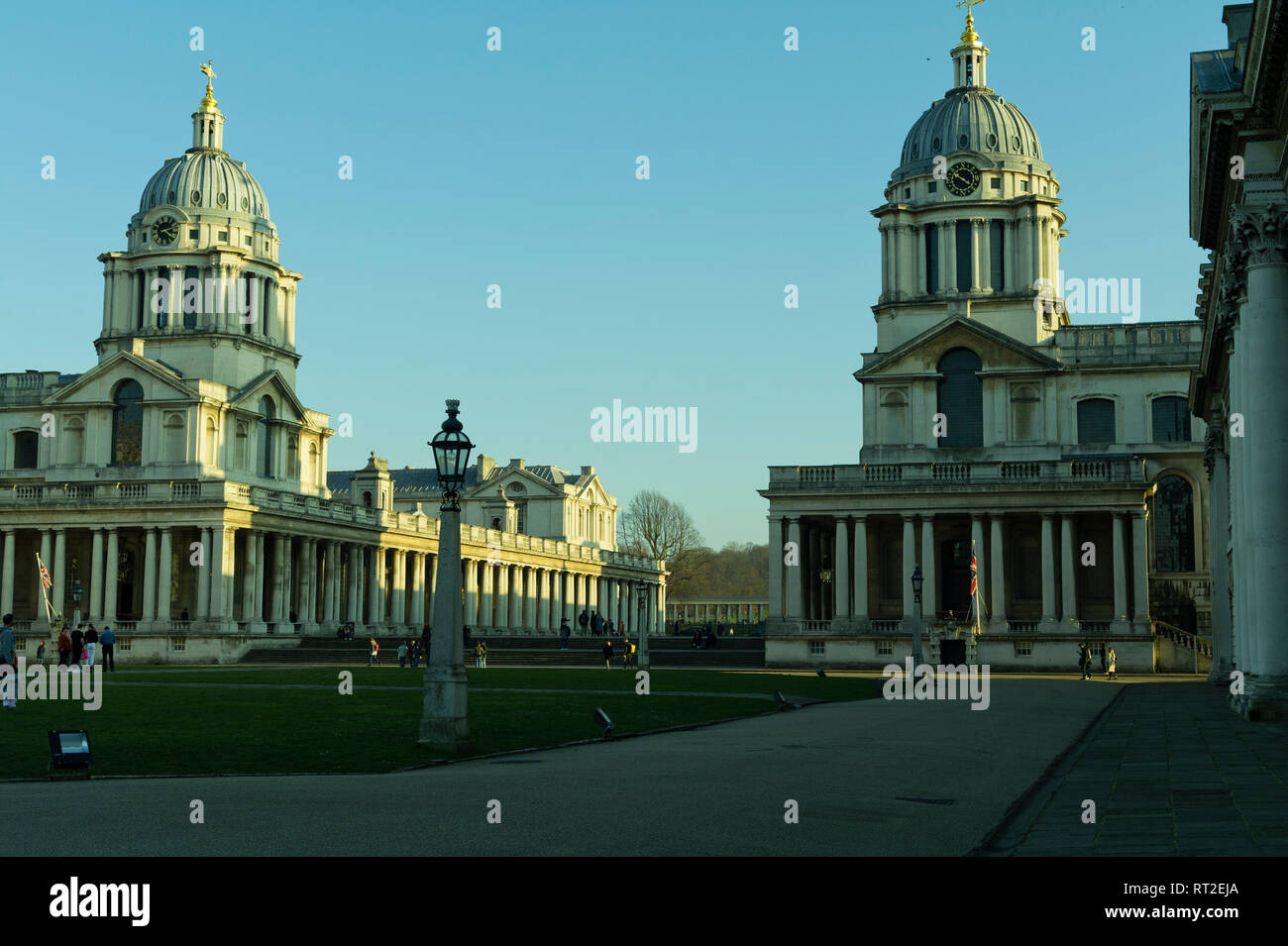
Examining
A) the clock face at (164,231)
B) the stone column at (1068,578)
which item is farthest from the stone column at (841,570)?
the clock face at (164,231)

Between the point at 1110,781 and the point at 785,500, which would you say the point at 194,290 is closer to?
the point at 785,500

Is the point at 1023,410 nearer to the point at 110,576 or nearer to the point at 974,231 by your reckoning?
the point at 974,231

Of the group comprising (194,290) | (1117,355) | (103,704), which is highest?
(194,290)

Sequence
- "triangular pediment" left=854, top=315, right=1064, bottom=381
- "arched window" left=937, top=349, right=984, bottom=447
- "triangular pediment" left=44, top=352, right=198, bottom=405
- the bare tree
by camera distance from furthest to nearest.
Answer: the bare tree → "triangular pediment" left=44, top=352, right=198, bottom=405 → "arched window" left=937, top=349, right=984, bottom=447 → "triangular pediment" left=854, top=315, right=1064, bottom=381

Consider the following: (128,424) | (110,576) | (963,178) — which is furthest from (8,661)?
(963,178)

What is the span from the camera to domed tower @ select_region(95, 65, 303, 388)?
310 ft

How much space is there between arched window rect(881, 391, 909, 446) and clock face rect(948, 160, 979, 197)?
42.3 feet

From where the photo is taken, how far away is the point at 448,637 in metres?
22.7

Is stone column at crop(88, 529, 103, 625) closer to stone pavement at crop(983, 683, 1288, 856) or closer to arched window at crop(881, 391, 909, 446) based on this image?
arched window at crop(881, 391, 909, 446)

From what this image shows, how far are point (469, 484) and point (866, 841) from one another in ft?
438

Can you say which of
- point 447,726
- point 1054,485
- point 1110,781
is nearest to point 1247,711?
point 1110,781

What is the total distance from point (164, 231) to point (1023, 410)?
57.5 meters

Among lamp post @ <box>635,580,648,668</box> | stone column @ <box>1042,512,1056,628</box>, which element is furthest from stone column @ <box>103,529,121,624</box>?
stone column @ <box>1042,512,1056,628</box>

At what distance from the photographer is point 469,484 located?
14538 centimetres
